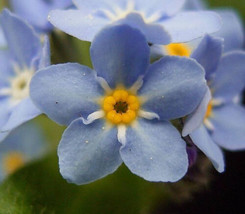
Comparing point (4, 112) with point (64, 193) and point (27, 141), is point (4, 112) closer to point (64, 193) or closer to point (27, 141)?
point (64, 193)

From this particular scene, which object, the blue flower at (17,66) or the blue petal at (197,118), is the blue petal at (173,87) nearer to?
the blue petal at (197,118)

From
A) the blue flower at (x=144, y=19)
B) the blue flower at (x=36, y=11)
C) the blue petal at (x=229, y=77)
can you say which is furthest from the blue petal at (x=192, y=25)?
the blue flower at (x=36, y=11)

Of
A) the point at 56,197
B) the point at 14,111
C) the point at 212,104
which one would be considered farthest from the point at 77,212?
the point at 212,104

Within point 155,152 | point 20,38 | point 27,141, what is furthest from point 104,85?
point 27,141

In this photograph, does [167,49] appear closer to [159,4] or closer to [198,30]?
[159,4]

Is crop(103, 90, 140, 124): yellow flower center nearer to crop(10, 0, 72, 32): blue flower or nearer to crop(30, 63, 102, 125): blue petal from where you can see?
crop(30, 63, 102, 125): blue petal

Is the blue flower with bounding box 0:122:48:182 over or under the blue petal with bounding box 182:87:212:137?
under

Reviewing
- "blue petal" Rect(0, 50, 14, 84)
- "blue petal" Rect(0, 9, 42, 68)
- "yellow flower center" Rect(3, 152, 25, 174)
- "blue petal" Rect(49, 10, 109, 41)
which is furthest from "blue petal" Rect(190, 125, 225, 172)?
"yellow flower center" Rect(3, 152, 25, 174)
